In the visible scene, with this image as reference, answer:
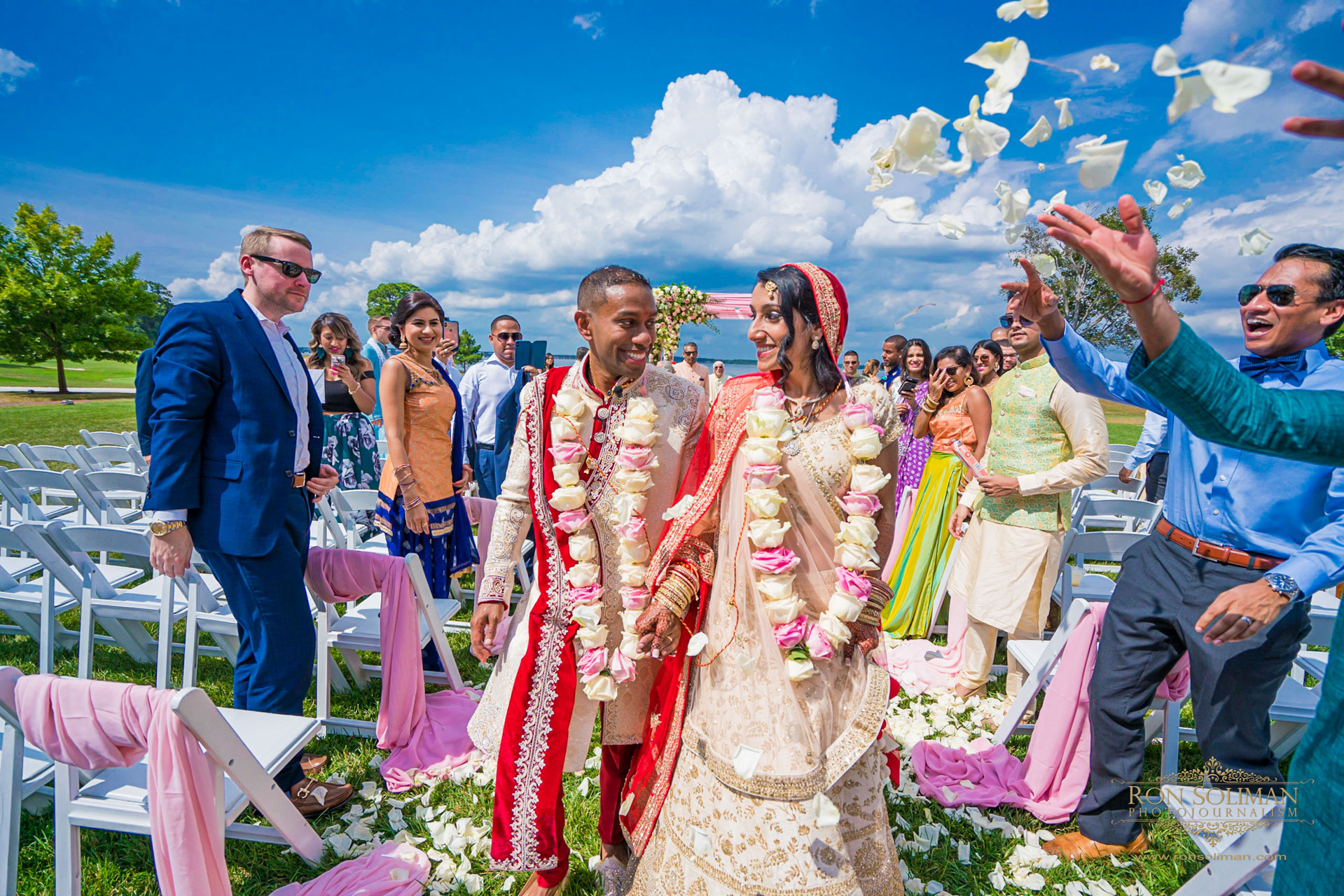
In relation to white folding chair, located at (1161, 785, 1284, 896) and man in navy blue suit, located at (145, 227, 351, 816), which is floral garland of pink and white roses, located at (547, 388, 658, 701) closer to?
man in navy blue suit, located at (145, 227, 351, 816)

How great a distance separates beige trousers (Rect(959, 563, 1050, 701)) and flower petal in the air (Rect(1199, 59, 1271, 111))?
11.6 feet

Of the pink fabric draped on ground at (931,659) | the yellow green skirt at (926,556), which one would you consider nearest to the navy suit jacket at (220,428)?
the pink fabric draped on ground at (931,659)

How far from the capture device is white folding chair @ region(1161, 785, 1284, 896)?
1.83 m

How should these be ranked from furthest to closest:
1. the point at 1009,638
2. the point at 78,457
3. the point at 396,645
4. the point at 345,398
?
the point at 78,457 < the point at 345,398 < the point at 1009,638 < the point at 396,645

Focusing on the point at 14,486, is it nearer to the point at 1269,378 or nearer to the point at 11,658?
the point at 11,658

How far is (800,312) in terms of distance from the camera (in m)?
2.01

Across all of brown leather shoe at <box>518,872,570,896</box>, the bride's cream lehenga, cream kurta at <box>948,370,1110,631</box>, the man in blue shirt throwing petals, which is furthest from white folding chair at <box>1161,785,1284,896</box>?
brown leather shoe at <box>518,872,570,896</box>

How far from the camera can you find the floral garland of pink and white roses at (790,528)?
1.94 m

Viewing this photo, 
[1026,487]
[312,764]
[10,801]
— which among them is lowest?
[312,764]

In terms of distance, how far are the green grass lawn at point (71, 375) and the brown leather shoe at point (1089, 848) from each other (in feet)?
120

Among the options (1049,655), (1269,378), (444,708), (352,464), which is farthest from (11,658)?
(1269,378)

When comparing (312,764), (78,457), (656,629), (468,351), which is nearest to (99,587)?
(312,764)

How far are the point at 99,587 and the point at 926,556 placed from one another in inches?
215

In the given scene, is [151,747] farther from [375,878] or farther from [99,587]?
[99,587]
